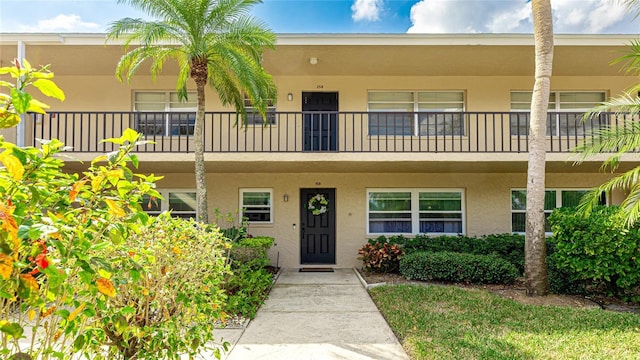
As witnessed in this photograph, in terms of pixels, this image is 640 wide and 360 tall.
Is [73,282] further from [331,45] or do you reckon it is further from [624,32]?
[624,32]

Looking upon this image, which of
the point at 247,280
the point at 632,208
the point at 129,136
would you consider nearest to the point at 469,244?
the point at 632,208

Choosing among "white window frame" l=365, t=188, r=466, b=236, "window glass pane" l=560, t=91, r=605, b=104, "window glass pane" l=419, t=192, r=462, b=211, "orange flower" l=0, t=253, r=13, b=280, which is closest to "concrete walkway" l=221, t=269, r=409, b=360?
"orange flower" l=0, t=253, r=13, b=280

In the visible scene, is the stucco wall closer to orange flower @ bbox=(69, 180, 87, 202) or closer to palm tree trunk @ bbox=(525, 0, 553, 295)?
palm tree trunk @ bbox=(525, 0, 553, 295)

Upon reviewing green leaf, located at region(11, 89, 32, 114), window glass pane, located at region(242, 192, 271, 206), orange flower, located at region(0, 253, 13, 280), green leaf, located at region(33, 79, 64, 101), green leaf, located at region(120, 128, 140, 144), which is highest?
green leaf, located at region(33, 79, 64, 101)

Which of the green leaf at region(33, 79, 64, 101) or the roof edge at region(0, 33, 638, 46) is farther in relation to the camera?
the roof edge at region(0, 33, 638, 46)

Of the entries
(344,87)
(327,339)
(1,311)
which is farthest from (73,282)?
(344,87)

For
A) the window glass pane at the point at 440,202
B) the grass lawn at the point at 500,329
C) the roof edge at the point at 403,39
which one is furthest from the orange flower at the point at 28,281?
the window glass pane at the point at 440,202

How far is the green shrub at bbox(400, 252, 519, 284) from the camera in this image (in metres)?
8.66

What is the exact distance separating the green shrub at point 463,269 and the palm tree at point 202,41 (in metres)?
5.33

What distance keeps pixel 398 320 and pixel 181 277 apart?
3741mm

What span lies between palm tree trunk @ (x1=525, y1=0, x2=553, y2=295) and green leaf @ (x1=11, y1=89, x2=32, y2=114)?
8.22 meters

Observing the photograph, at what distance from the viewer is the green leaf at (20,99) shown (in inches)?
60.8

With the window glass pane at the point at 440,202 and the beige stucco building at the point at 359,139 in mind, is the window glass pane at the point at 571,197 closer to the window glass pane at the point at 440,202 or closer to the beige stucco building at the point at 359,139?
the beige stucco building at the point at 359,139

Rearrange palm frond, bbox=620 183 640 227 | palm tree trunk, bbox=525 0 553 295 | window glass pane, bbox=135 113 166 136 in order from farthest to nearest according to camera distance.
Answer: window glass pane, bbox=135 113 166 136 < palm tree trunk, bbox=525 0 553 295 < palm frond, bbox=620 183 640 227
